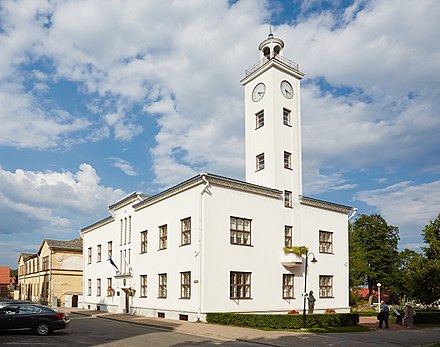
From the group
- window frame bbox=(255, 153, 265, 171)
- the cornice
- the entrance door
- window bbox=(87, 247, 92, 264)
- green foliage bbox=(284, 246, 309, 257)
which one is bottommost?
the entrance door

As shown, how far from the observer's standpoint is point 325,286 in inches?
1308

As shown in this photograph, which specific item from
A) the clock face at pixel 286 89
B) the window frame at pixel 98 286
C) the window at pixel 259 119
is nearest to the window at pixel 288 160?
the window at pixel 259 119

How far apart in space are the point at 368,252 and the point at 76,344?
5269 centimetres

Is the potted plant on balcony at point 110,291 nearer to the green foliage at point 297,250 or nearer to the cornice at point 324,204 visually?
the green foliage at point 297,250

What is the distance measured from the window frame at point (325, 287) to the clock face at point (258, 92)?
14027mm

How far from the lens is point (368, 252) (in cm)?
6222

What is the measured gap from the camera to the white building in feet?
89.1

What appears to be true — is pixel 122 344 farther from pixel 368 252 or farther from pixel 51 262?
pixel 368 252

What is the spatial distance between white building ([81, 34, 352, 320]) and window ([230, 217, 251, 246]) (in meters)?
0.06

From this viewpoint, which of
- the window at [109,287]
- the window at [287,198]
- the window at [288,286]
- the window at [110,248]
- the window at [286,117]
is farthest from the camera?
the window at [110,248]

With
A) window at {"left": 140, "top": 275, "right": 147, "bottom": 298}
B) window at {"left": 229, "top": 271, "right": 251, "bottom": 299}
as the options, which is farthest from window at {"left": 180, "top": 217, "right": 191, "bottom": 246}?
window at {"left": 140, "top": 275, "right": 147, "bottom": 298}

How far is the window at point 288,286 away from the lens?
3019cm

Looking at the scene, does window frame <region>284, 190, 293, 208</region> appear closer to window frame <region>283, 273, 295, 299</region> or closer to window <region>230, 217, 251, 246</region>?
window <region>230, 217, 251, 246</region>

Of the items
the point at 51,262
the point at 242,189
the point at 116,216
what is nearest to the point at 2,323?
the point at 242,189
